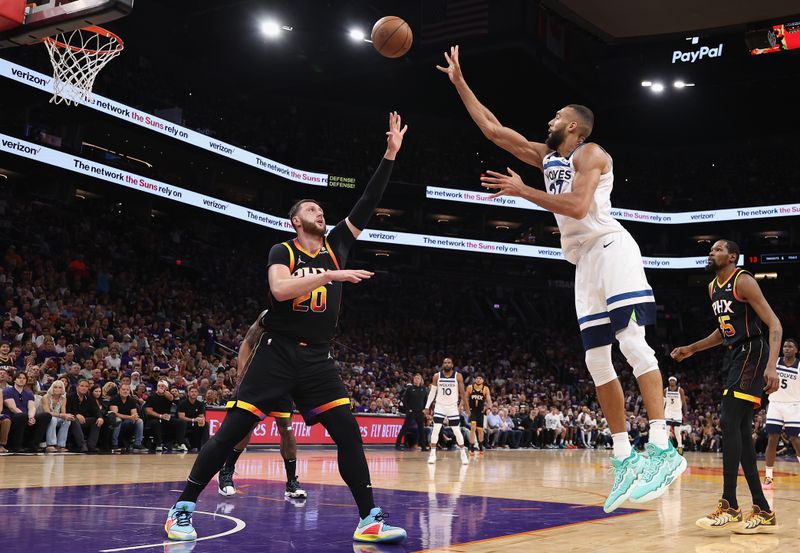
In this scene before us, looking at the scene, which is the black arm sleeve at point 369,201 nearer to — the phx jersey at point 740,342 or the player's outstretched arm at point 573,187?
the player's outstretched arm at point 573,187

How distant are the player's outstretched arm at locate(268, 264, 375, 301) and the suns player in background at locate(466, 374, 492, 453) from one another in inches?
556

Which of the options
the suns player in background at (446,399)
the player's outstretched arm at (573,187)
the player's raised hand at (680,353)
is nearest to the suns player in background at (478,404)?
the suns player in background at (446,399)

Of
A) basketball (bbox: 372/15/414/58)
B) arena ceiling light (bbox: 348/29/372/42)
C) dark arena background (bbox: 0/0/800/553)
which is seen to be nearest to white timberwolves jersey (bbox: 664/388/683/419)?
dark arena background (bbox: 0/0/800/553)

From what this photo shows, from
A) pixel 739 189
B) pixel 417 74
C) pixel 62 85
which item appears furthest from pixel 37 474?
pixel 739 189

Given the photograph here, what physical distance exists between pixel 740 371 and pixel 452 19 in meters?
20.1

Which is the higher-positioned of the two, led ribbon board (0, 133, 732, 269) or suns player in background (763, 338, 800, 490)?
led ribbon board (0, 133, 732, 269)

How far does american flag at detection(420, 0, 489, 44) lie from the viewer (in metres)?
23.8

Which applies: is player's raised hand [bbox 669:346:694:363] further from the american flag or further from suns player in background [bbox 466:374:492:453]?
the american flag

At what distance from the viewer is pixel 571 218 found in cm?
498

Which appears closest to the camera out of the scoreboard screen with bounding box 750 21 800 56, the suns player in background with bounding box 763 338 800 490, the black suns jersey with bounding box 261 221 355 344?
the black suns jersey with bounding box 261 221 355 344

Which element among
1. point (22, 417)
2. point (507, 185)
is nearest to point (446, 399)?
point (22, 417)

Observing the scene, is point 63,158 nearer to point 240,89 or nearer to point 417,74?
point 240,89

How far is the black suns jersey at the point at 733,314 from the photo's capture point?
6574mm

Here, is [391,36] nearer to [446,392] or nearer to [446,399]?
[446,392]
